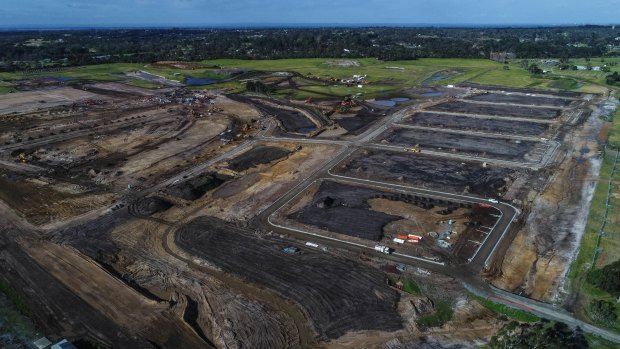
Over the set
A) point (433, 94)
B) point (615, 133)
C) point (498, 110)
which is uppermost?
point (433, 94)

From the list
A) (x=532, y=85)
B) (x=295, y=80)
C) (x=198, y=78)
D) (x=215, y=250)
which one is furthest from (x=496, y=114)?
(x=198, y=78)

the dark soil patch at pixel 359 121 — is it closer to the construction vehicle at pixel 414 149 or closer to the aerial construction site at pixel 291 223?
the aerial construction site at pixel 291 223

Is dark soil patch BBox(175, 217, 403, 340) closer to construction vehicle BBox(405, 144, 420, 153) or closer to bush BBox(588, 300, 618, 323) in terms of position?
bush BBox(588, 300, 618, 323)

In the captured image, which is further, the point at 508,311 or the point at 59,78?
the point at 59,78

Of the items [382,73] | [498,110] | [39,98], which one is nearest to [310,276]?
[498,110]

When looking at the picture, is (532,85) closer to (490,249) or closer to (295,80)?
(295,80)

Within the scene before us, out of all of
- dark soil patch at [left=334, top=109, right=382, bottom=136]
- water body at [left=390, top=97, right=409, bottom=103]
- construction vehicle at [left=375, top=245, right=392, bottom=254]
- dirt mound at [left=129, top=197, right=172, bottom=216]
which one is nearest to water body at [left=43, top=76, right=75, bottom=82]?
dark soil patch at [left=334, top=109, right=382, bottom=136]

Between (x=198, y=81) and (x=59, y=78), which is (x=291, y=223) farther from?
(x=59, y=78)
